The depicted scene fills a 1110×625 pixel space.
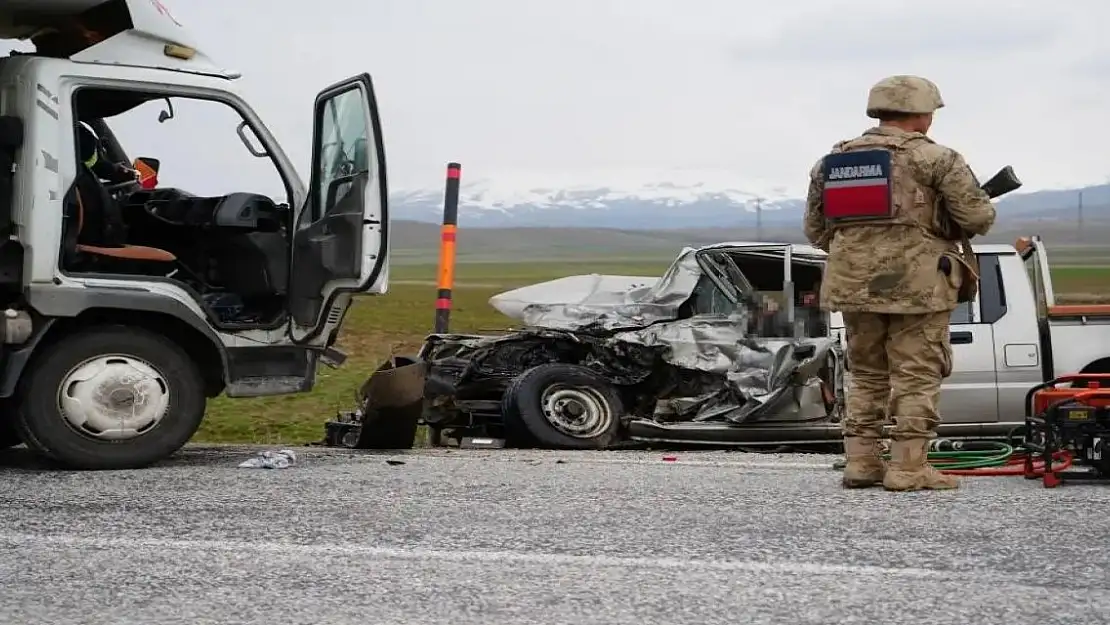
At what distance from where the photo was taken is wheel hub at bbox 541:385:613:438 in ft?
29.7

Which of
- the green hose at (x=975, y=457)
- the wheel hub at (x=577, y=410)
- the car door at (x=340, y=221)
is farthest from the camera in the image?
the wheel hub at (x=577, y=410)

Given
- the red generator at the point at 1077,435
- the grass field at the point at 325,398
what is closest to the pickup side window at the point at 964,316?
the grass field at the point at 325,398

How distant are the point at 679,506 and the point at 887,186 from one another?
164cm

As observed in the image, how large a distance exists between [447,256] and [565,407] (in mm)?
2383

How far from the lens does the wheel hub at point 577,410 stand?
905 cm

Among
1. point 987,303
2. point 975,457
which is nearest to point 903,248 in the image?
point 975,457

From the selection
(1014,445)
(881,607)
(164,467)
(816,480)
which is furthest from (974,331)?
(881,607)

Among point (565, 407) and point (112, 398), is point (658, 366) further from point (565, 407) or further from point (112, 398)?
point (112, 398)

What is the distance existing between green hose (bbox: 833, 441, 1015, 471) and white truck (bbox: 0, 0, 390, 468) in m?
2.97

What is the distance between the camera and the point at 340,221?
7488mm

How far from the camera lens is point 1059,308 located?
9.58 meters

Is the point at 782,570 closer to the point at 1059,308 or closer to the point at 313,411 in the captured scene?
the point at 1059,308

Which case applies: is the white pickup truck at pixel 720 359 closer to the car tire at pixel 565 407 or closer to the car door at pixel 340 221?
the car tire at pixel 565 407

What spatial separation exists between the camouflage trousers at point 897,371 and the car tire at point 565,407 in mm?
2968
